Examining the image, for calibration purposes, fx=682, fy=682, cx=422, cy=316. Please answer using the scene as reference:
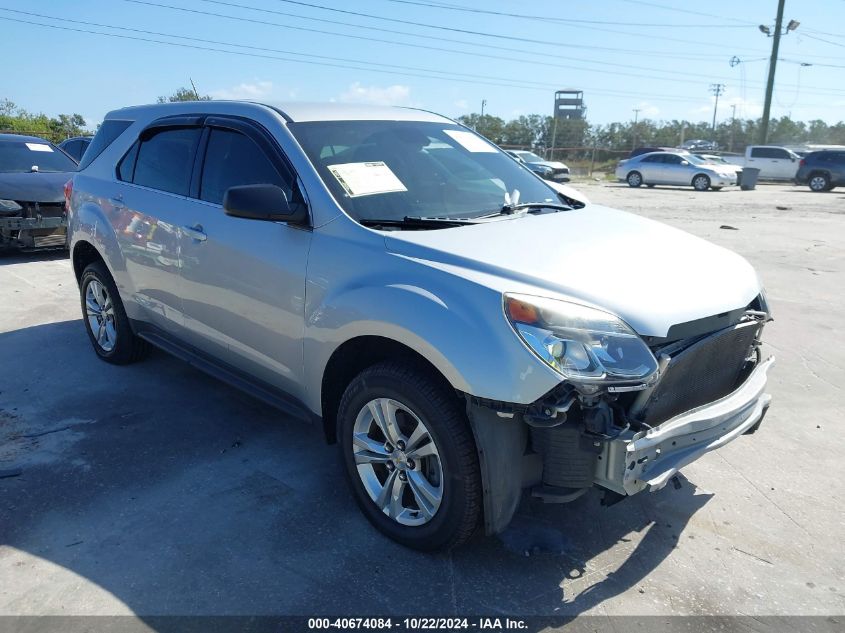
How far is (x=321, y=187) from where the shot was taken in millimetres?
3379

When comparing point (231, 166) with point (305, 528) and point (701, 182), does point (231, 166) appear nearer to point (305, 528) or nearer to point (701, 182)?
point (305, 528)

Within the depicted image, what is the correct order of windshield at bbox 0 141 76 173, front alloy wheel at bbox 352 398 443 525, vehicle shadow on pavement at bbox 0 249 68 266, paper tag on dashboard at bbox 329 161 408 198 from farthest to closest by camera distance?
1. windshield at bbox 0 141 76 173
2. vehicle shadow on pavement at bbox 0 249 68 266
3. paper tag on dashboard at bbox 329 161 408 198
4. front alloy wheel at bbox 352 398 443 525

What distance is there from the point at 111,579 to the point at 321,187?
2.00m

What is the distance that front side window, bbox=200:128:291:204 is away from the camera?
374 centimetres

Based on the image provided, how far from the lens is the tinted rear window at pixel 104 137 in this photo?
5176 millimetres

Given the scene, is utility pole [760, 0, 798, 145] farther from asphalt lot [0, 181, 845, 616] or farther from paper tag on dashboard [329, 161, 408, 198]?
paper tag on dashboard [329, 161, 408, 198]

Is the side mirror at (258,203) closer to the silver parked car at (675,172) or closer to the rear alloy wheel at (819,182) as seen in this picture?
the silver parked car at (675,172)

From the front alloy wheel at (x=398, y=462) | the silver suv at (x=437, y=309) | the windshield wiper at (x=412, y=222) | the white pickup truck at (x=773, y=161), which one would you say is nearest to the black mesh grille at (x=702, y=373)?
the silver suv at (x=437, y=309)

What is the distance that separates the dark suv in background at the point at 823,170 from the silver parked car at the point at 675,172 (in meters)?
3.14

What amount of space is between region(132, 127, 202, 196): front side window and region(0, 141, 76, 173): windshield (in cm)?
673

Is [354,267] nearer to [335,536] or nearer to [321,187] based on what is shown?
[321,187]

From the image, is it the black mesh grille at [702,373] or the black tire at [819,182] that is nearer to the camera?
the black mesh grille at [702,373]

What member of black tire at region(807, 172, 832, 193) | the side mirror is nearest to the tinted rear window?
the side mirror

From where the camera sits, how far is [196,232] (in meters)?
4.02
